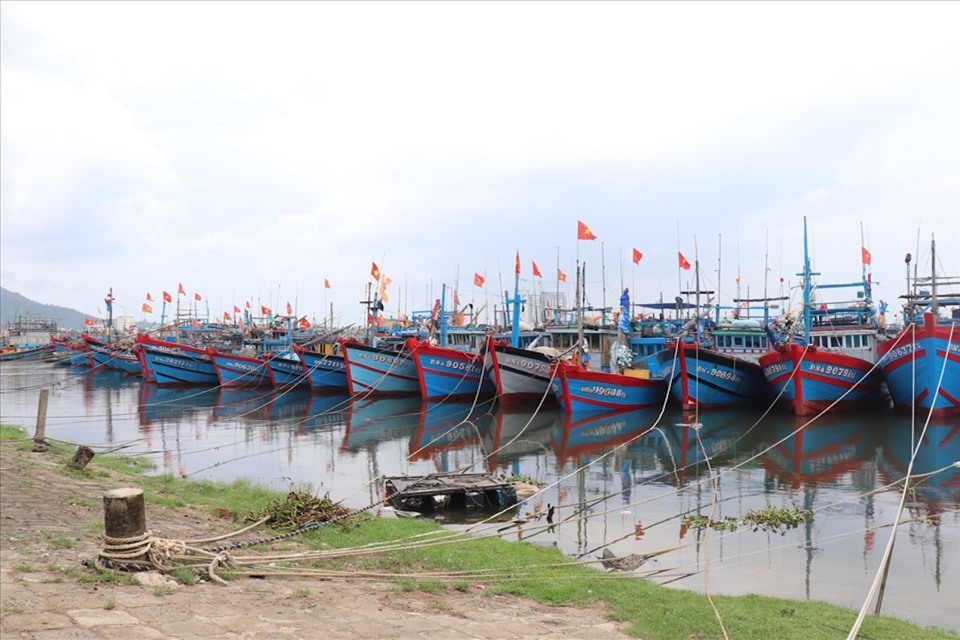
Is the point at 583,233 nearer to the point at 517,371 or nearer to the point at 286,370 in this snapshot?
the point at 517,371

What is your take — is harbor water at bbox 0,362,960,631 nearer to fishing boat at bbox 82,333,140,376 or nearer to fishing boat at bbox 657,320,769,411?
fishing boat at bbox 657,320,769,411

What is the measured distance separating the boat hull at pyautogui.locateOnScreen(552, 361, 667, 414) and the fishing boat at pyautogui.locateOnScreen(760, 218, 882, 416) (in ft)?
16.1

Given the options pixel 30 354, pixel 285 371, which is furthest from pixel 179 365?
pixel 30 354

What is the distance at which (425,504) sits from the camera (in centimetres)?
1245

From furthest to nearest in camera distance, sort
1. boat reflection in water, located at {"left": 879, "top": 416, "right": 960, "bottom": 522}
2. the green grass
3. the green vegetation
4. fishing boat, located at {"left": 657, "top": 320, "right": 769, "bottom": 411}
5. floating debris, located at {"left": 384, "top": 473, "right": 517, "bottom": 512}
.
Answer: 1. fishing boat, located at {"left": 657, "top": 320, "right": 769, "bottom": 411}
2. boat reflection in water, located at {"left": 879, "top": 416, "right": 960, "bottom": 522}
3. floating debris, located at {"left": 384, "top": 473, "right": 517, "bottom": 512}
4. the green vegetation
5. the green grass

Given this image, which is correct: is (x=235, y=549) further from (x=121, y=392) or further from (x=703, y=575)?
(x=121, y=392)

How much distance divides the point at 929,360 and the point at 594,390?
1084 cm

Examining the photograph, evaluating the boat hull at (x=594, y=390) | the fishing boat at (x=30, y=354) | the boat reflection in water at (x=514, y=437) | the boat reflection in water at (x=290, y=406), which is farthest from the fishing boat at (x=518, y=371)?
the fishing boat at (x=30, y=354)

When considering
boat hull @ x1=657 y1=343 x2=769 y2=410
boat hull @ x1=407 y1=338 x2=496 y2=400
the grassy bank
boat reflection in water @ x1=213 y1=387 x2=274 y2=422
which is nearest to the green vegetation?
the grassy bank

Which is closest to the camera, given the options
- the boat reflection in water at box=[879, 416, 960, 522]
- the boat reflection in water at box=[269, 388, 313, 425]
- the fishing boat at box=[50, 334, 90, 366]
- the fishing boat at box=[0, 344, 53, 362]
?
the boat reflection in water at box=[879, 416, 960, 522]

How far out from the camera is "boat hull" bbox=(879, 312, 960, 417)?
2219 centimetres

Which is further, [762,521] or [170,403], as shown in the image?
[170,403]

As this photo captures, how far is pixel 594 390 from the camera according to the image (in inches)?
1069

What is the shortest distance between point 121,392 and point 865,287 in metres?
37.8
